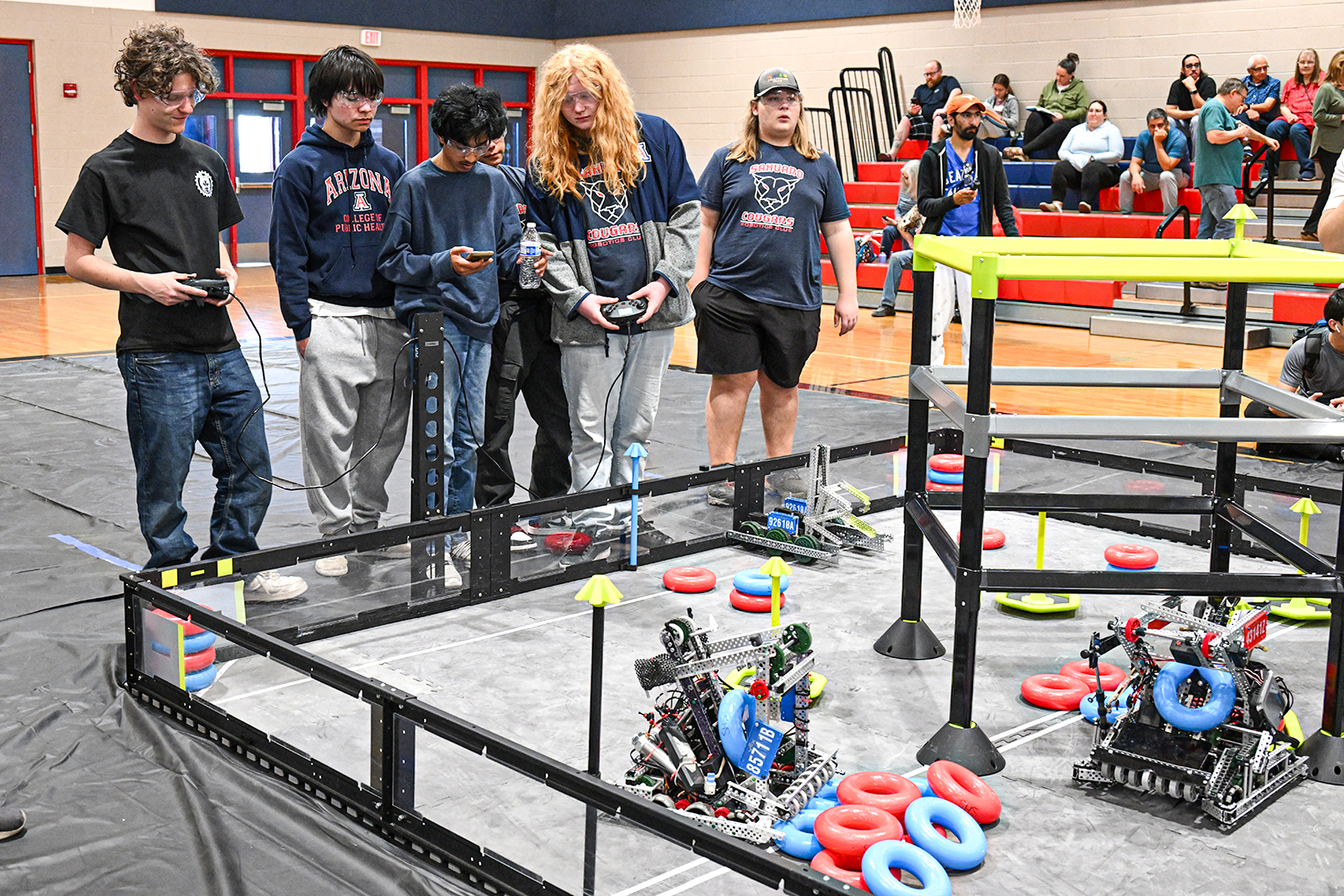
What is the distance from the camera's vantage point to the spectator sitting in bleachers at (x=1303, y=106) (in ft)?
35.7

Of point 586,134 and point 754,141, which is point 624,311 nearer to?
point 586,134

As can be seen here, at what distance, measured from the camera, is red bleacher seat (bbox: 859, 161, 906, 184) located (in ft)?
46.8

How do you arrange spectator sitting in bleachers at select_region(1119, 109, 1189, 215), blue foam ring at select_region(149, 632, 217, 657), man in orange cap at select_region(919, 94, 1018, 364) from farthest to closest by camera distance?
spectator sitting in bleachers at select_region(1119, 109, 1189, 215)
man in orange cap at select_region(919, 94, 1018, 364)
blue foam ring at select_region(149, 632, 217, 657)

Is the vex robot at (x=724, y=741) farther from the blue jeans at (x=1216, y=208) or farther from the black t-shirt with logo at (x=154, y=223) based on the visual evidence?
the blue jeans at (x=1216, y=208)

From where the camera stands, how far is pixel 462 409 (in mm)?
3824

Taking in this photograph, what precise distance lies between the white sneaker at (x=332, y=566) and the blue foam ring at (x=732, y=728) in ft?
4.43

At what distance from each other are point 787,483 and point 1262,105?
28.2ft

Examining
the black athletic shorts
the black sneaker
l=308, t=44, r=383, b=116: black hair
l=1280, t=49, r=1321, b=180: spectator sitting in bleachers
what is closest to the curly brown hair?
l=308, t=44, r=383, b=116: black hair

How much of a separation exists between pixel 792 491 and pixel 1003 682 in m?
1.31

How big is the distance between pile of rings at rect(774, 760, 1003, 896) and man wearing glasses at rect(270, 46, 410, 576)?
1859 millimetres

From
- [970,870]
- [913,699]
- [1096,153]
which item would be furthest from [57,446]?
[1096,153]

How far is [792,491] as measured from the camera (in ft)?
13.8

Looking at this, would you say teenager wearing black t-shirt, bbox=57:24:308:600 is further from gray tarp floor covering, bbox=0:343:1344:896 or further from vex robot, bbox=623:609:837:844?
vex robot, bbox=623:609:837:844

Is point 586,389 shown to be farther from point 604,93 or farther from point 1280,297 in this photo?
point 1280,297
